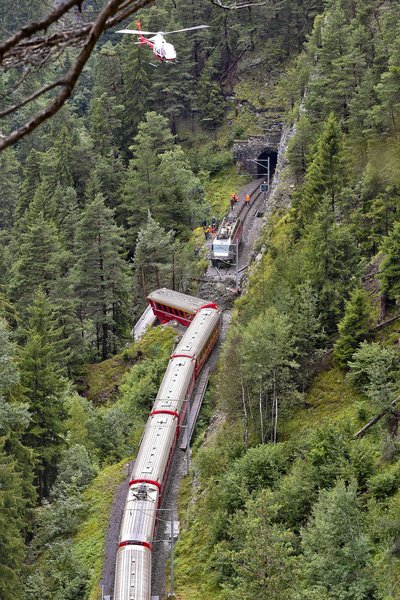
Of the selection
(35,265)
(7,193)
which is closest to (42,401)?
(35,265)

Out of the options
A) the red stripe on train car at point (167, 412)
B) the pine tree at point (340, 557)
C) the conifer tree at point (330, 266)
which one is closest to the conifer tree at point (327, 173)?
the conifer tree at point (330, 266)

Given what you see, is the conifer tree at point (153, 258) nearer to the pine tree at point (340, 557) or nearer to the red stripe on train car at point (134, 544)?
the red stripe on train car at point (134, 544)

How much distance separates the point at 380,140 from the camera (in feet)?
173

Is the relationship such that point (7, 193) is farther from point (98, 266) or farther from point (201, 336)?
point (201, 336)

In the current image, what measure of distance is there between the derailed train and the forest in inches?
75.0

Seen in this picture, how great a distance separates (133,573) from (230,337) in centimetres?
1421

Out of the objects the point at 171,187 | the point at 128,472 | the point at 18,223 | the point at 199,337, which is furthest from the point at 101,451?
the point at 18,223

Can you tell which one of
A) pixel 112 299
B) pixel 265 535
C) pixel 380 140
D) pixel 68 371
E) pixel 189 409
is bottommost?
pixel 265 535

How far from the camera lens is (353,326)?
38969 mm

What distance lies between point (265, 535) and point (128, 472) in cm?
1727

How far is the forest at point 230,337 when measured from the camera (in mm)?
29484

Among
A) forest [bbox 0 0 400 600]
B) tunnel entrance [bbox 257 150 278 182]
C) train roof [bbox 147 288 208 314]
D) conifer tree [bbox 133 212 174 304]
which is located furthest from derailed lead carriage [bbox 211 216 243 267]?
tunnel entrance [bbox 257 150 278 182]

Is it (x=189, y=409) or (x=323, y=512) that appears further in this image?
(x=189, y=409)

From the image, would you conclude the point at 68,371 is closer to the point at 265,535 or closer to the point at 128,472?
the point at 128,472
